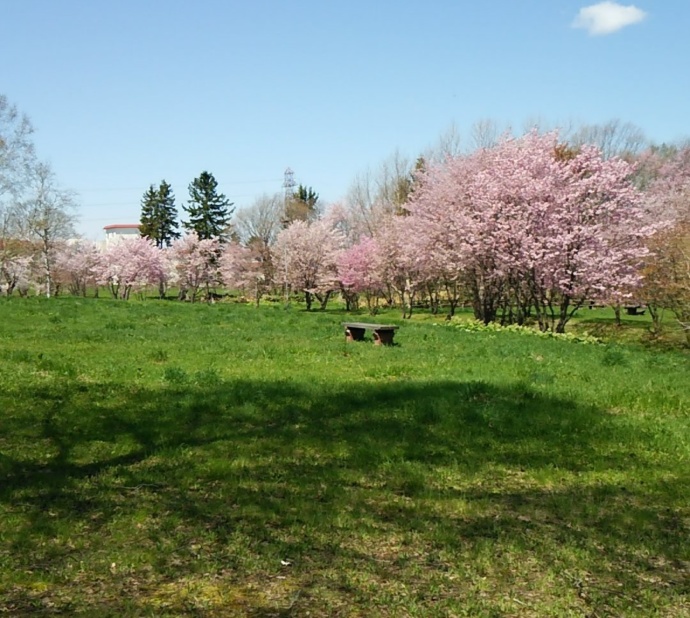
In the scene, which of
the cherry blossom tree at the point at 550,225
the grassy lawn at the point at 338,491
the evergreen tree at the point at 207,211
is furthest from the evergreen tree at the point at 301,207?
the grassy lawn at the point at 338,491

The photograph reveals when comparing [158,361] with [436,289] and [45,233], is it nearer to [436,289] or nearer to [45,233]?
[436,289]

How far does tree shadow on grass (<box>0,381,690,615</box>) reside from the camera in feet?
11.7

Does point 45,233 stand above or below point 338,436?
above

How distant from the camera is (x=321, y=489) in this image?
479cm

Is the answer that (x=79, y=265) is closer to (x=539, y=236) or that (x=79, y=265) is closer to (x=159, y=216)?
(x=159, y=216)

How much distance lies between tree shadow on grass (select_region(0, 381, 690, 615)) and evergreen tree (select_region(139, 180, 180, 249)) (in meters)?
68.7

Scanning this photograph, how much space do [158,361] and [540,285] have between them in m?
18.1

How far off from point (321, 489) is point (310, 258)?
43230 mm

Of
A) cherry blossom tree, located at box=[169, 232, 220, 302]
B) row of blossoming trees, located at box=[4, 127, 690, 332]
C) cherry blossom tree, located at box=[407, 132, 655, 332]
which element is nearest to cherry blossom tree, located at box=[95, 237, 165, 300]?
cherry blossom tree, located at box=[169, 232, 220, 302]

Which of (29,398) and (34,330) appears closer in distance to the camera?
(29,398)

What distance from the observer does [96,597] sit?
3.11 m

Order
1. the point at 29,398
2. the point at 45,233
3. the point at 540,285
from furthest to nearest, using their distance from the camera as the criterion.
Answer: the point at 45,233 < the point at 540,285 < the point at 29,398

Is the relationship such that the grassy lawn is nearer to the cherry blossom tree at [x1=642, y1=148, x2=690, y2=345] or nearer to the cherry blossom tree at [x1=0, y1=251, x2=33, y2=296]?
the cherry blossom tree at [x1=642, y1=148, x2=690, y2=345]

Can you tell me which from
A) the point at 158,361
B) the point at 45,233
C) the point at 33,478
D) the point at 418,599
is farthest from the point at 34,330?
the point at 45,233
